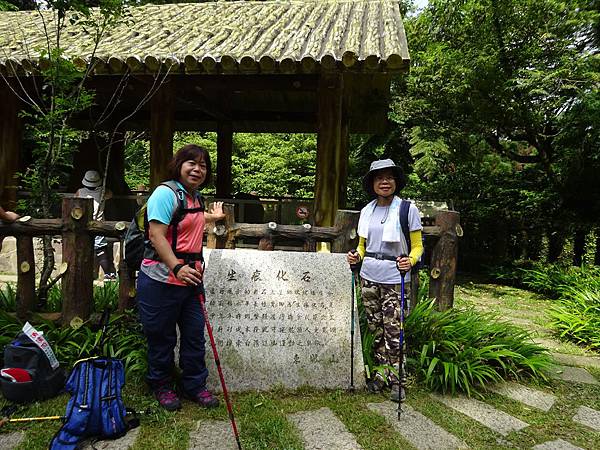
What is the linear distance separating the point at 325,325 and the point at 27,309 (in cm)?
252

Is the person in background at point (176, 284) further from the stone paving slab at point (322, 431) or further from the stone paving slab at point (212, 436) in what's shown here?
the stone paving slab at point (322, 431)

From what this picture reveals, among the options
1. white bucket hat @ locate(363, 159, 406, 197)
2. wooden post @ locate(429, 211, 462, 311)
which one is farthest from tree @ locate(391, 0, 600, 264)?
white bucket hat @ locate(363, 159, 406, 197)

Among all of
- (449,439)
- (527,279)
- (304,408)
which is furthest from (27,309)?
(527,279)

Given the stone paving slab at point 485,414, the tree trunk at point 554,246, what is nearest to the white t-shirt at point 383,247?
the stone paving slab at point 485,414

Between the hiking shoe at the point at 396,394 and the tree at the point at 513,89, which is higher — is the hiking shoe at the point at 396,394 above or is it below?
below

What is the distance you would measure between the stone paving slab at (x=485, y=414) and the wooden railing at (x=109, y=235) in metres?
1.00

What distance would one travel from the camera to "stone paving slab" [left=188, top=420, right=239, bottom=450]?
2447 millimetres

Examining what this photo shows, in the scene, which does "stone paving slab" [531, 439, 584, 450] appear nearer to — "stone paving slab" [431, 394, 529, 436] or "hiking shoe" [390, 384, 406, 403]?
"stone paving slab" [431, 394, 529, 436]

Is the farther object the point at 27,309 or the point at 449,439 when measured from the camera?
the point at 27,309

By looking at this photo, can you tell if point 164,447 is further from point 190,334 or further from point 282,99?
point 282,99

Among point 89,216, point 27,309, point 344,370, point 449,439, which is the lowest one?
point 449,439

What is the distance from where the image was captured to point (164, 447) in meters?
2.41

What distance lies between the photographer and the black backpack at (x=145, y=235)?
2.65m

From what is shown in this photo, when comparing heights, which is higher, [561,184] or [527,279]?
[561,184]
